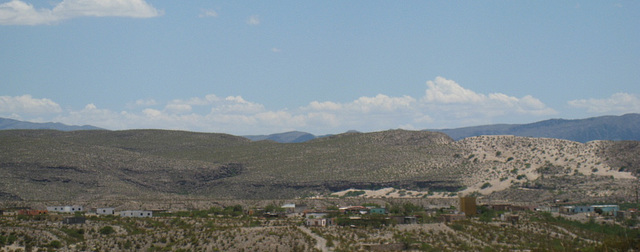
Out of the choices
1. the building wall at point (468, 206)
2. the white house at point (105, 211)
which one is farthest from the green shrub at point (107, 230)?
the building wall at point (468, 206)

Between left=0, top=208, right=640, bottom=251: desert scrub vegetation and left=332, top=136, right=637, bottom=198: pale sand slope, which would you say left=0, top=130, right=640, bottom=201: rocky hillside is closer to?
left=332, top=136, right=637, bottom=198: pale sand slope

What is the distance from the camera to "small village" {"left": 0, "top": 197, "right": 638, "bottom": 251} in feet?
229

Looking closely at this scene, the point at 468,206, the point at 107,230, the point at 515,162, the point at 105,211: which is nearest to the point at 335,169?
the point at 515,162

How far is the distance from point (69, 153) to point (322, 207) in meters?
53.8

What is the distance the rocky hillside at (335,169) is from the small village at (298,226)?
22000 millimetres

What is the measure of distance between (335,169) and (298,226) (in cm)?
5779

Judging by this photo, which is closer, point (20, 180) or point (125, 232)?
point (125, 232)

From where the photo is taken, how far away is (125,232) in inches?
Answer: 3036

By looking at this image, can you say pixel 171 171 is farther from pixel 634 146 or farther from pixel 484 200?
pixel 634 146

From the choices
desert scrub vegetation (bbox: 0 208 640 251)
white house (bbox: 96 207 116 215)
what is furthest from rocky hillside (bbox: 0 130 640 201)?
desert scrub vegetation (bbox: 0 208 640 251)

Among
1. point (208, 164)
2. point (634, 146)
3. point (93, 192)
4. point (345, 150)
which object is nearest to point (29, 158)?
point (93, 192)

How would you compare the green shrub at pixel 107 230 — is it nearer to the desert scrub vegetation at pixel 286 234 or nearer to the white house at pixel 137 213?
the desert scrub vegetation at pixel 286 234

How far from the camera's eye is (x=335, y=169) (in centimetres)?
13662

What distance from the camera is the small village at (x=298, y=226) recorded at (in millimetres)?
69875
